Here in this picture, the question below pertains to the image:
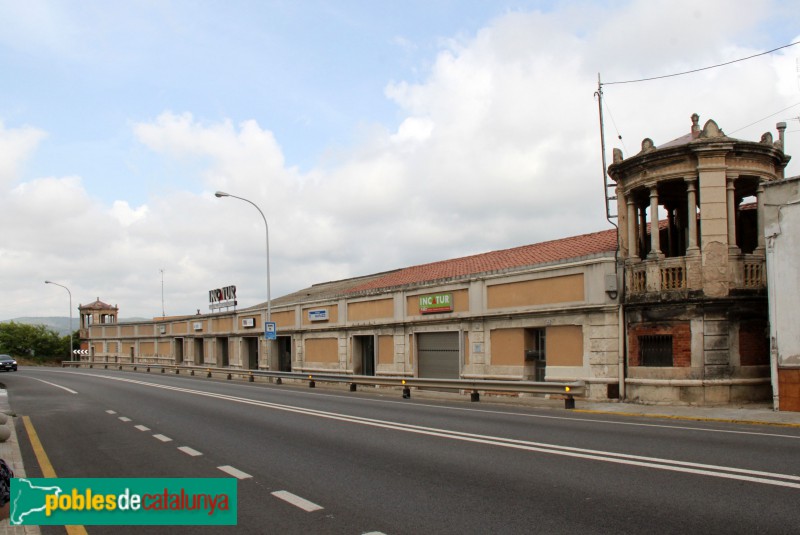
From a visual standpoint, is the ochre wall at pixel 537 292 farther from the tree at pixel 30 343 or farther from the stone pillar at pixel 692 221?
the tree at pixel 30 343

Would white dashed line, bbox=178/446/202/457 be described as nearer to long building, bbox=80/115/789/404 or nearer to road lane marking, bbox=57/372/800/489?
road lane marking, bbox=57/372/800/489

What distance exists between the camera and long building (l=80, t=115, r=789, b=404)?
17.7 metres

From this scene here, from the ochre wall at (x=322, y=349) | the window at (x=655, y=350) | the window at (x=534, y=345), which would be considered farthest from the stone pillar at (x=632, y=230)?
the ochre wall at (x=322, y=349)

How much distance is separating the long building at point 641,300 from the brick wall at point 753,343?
40 mm

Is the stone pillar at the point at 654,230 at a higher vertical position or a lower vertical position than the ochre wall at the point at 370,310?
higher

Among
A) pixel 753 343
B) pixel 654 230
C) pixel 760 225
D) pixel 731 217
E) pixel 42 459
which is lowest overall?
pixel 42 459

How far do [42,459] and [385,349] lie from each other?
2065 centimetres

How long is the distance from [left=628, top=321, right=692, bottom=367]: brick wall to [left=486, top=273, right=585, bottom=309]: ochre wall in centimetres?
215

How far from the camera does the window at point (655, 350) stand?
59.8 feet

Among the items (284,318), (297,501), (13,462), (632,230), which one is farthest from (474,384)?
(284,318)

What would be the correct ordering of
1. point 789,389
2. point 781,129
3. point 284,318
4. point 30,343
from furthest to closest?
point 30,343 → point 284,318 → point 781,129 → point 789,389

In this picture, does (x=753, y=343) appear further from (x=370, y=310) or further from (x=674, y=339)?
(x=370, y=310)

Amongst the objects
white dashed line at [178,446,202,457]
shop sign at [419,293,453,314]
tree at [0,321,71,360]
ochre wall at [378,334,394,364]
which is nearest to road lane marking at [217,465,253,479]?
white dashed line at [178,446,202,457]

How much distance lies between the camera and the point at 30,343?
3866 inches
